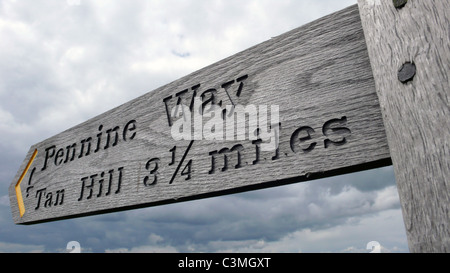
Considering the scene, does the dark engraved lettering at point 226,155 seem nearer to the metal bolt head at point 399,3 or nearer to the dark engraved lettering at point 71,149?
the metal bolt head at point 399,3

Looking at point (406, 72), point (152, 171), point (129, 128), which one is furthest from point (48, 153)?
point (406, 72)

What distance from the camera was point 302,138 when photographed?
1002 millimetres

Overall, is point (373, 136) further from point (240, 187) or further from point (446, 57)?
point (240, 187)

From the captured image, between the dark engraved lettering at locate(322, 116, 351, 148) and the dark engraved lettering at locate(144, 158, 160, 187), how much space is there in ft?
2.50

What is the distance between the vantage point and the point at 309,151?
979 mm

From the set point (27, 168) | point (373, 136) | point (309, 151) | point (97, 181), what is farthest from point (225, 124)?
point (27, 168)

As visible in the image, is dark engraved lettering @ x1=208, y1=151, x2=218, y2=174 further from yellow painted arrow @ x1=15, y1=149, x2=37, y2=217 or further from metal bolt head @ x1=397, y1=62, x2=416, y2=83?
yellow painted arrow @ x1=15, y1=149, x2=37, y2=217

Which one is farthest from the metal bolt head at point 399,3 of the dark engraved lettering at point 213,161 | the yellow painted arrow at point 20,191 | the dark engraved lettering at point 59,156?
the yellow painted arrow at point 20,191

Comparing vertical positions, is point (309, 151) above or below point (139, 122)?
below

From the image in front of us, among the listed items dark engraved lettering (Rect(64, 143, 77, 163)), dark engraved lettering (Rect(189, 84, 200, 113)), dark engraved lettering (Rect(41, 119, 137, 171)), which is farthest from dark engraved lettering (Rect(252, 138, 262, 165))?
dark engraved lettering (Rect(64, 143, 77, 163))

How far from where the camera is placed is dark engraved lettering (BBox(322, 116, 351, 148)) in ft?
3.05

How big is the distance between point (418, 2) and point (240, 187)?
0.76 meters

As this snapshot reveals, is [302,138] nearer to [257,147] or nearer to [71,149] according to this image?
[257,147]

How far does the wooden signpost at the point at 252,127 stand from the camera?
3.00 feet
